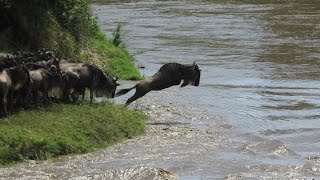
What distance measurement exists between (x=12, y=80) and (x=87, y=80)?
7.16 feet

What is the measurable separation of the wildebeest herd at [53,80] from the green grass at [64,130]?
1.30 ft

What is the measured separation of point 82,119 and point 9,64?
1.88 meters

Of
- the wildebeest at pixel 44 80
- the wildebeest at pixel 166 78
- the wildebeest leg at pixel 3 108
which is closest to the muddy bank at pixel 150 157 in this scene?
the wildebeest at pixel 166 78

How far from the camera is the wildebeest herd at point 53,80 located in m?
13.8

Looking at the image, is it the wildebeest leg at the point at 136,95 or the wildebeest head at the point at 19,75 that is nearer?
the wildebeest head at the point at 19,75

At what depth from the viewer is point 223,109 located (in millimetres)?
17234

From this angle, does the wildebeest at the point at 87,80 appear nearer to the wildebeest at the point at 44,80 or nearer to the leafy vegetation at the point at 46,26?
the wildebeest at the point at 44,80

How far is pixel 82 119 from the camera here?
13922 millimetres

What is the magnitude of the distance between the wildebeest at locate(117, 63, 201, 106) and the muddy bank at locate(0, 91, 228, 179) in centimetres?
74

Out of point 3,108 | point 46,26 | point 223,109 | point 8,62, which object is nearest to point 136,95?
point 223,109

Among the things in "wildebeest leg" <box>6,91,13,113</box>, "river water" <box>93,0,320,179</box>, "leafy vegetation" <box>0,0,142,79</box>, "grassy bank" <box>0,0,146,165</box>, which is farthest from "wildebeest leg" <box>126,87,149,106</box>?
"wildebeest leg" <box>6,91,13,113</box>

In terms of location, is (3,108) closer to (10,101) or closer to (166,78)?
(10,101)

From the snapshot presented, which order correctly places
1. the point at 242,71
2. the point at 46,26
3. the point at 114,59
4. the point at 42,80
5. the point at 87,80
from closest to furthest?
the point at 42,80, the point at 87,80, the point at 46,26, the point at 114,59, the point at 242,71

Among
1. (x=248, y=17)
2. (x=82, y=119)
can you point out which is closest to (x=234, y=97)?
(x=82, y=119)
